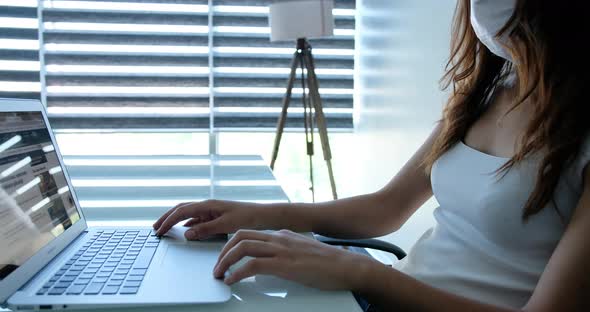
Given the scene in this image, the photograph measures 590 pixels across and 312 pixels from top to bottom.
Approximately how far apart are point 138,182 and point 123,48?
230 cm

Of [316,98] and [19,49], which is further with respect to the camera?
[19,49]

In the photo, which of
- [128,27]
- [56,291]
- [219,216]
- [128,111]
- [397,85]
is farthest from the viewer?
[128,111]

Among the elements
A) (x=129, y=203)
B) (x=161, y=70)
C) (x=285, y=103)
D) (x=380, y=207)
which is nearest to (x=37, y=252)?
(x=129, y=203)

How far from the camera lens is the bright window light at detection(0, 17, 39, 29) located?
3.39 metres

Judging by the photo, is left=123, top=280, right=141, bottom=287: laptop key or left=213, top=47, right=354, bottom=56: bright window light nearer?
left=123, top=280, right=141, bottom=287: laptop key

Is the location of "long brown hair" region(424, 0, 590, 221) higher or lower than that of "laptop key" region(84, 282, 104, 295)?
higher

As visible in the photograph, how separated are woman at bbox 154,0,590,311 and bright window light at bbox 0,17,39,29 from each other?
3.10 m

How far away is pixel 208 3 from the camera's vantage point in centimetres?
356

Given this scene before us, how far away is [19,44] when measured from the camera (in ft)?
11.2

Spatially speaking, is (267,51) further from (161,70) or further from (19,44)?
(19,44)

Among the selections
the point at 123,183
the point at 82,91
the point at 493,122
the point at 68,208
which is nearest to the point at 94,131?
the point at 82,91

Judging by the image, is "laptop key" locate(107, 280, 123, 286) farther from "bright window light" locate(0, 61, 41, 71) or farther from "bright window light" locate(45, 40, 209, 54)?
"bright window light" locate(0, 61, 41, 71)

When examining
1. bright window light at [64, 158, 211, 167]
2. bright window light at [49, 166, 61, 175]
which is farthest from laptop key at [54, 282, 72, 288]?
bright window light at [64, 158, 211, 167]

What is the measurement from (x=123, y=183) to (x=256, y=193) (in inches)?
16.9
